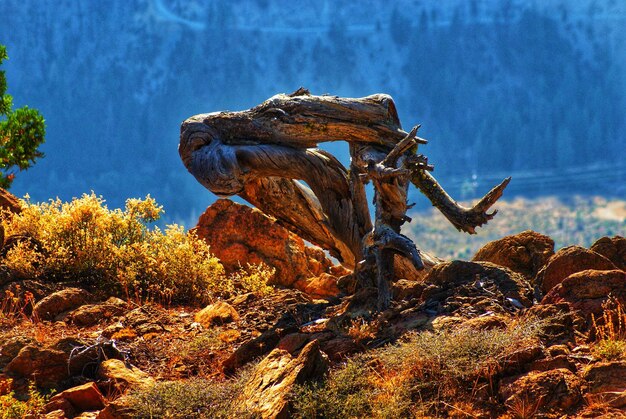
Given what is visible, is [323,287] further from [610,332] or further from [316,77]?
[316,77]

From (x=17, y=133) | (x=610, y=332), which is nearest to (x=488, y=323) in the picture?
(x=610, y=332)

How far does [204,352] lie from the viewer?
358 inches

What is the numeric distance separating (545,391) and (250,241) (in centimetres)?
852

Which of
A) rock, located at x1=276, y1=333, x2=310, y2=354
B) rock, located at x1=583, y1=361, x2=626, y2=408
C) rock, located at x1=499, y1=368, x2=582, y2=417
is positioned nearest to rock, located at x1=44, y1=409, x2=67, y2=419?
rock, located at x1=276, y1=333, x2=310, y2=354

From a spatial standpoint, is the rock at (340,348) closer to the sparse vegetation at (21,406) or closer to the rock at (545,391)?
the rock at (545,391)

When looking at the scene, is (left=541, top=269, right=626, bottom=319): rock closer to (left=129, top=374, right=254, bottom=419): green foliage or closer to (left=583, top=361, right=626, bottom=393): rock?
(left=583, top=361, right=626, bottom=393): rock

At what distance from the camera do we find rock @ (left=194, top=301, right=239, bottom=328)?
10422 millimetres

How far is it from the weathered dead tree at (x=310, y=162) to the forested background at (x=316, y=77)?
7753cm

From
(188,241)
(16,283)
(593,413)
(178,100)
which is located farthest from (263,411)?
(178,100)

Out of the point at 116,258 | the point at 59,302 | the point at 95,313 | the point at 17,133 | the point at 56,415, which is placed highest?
the point at 17,133

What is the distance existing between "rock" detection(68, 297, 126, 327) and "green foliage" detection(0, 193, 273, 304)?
1.84ft

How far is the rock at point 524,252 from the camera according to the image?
10.5 m

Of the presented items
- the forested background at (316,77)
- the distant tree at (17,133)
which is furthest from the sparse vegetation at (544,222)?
the distant tree at (17,133)

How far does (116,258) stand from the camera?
12539 millimetres
